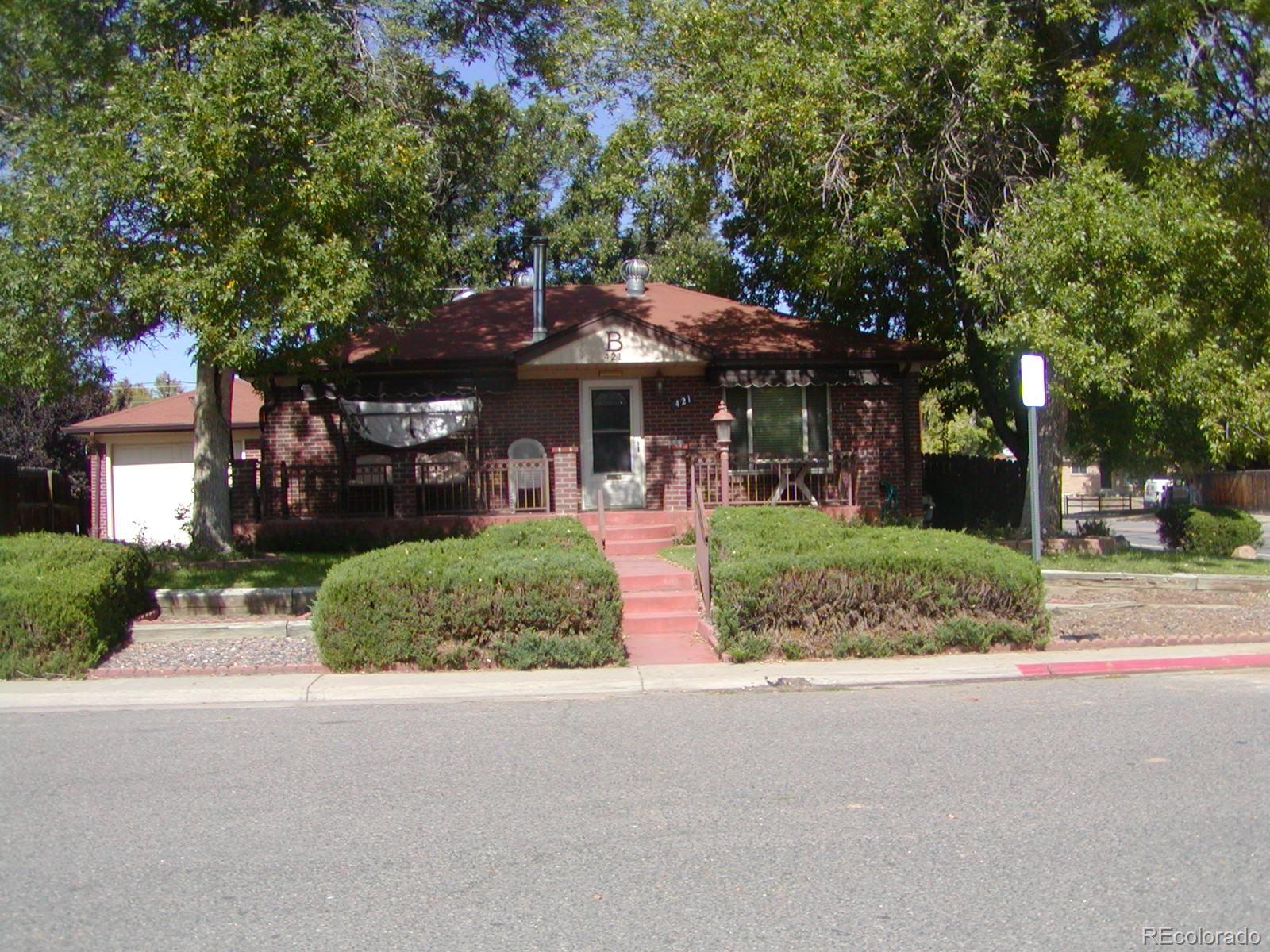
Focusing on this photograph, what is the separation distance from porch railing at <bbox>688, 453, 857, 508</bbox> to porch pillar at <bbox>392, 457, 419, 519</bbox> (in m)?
4.41

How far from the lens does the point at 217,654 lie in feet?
38.8

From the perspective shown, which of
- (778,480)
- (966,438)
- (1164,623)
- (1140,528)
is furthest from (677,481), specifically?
(966,438)

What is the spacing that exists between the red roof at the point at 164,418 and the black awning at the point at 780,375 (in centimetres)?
958

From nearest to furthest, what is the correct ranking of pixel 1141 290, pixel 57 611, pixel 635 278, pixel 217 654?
pixel 57 611, pixel 217 654, pixel 1141 290, pixel 635 278

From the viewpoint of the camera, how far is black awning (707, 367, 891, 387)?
1916cm

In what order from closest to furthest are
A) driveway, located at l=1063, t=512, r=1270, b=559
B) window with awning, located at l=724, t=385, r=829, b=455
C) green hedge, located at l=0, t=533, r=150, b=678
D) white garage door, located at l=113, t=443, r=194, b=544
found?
green hedge, located at l=0, t=533, r=150, b=678
window with awning, located at l=724, t=385, r=829, b=455
white garage door, located at l=113, t=443, r=194, b=544
driveway, located at l=1063, t=512, r=1270, b=559

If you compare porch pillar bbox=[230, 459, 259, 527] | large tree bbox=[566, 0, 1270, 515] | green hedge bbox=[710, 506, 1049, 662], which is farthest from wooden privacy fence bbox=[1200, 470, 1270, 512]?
porch pillar bbox=[230, 459, 259, 527]

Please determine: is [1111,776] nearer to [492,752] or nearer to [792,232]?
[492,752]

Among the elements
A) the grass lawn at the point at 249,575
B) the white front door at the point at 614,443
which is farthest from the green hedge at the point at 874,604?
the white front door at the point at 614,443

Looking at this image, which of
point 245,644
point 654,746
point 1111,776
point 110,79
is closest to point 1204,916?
point 1111,776

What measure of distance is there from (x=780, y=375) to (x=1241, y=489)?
3229cm

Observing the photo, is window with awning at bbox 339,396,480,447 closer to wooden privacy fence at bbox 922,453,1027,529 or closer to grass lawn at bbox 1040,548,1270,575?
grass lawn at bbox 1040,548,1270,575

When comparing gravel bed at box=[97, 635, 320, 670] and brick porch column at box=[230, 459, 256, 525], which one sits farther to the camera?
brick porch column at box=[230, 459, 256, 525]

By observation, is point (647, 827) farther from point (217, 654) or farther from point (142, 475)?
point (142, 475)
